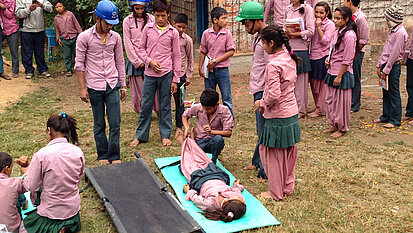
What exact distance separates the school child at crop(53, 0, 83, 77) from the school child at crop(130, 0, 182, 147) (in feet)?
16.4

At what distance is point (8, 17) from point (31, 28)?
564mm

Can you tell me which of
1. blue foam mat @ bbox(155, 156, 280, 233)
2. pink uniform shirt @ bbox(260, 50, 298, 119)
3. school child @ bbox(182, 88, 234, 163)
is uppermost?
pink uniform shirt @ bbox(260, 50, 298, 119)

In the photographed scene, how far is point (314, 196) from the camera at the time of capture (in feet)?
14.9

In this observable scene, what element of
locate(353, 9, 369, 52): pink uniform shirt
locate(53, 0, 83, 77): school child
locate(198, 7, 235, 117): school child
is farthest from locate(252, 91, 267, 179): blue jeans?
locate(53, 0, 83, 77): school child

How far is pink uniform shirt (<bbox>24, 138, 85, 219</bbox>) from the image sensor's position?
11.7 feet

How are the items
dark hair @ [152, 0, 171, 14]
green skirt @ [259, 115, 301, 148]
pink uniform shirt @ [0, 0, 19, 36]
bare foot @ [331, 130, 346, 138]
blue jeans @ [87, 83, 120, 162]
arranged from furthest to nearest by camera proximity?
pink uniform shirt @ [0, 0, 19, 36], bare foot @ [331, 130, 346, 138], dark hair @ [152, 0, 171, 14], blue jeans @ [87, 83, 120, 162], green skirt @ [259, 115, 301, 148]

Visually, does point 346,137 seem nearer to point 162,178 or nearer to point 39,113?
point 162,178

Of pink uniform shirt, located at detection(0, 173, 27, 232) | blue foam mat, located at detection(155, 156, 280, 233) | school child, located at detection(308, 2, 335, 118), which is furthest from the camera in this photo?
school child, located at detection(308, 2, 335, 118)

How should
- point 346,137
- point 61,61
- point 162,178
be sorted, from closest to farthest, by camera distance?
point 162,178
point 346,137
point 61,61

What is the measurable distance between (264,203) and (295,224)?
0.47 m

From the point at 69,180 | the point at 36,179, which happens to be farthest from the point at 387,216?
the point at 36,179

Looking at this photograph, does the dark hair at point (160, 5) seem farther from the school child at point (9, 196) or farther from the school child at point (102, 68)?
the school child at point (9, 196)

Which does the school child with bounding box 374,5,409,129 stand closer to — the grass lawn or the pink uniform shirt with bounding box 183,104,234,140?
the grass lawn

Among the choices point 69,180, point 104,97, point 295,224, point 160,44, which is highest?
point 160,44
